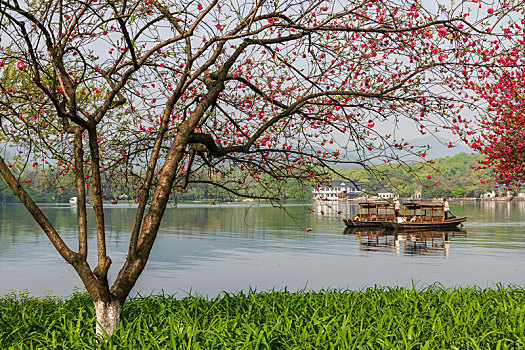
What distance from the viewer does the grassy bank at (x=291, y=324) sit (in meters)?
6.52

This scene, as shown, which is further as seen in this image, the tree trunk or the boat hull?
the boat hull

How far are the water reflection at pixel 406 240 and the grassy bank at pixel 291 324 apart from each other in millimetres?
29392

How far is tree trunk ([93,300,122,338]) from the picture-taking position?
692 cm

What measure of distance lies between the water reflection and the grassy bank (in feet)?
96.4

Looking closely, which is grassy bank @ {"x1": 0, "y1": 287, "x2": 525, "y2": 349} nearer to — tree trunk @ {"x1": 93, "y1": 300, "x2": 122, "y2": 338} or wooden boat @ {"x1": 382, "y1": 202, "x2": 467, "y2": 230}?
tree trunk @ {"x1": 93, "y1": 300, "x2": 122, "y2": 338}

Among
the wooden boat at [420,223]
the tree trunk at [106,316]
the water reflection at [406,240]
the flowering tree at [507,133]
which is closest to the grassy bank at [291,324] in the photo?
the tree trunk at [106,316]

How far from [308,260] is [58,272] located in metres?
15.8

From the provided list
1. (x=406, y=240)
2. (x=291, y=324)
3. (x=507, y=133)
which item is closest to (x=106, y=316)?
(x=291, y=324)

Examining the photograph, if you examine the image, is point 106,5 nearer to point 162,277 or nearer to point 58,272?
point 162,277

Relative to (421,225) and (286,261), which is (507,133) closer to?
(286,261)

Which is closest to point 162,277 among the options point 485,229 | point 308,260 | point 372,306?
point 308,260

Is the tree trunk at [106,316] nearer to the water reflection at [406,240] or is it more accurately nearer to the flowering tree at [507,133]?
the flowering tree at [507,133]

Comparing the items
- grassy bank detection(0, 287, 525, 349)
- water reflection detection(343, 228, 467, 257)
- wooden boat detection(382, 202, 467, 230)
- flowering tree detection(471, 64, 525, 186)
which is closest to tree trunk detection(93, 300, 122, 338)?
grassy bank detection(0, 287, 525, 349)

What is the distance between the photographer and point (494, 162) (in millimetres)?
14305
